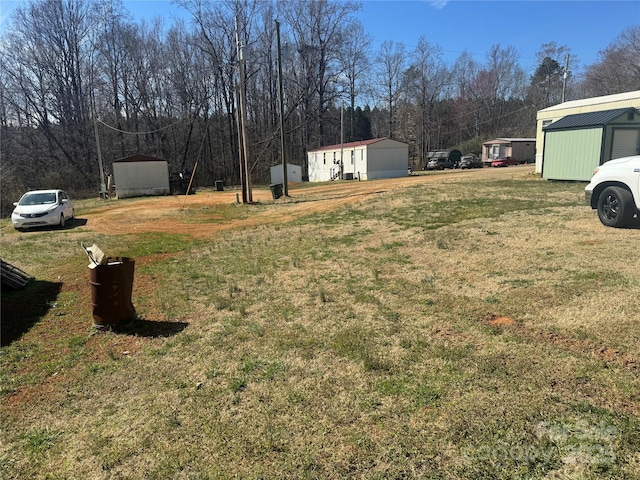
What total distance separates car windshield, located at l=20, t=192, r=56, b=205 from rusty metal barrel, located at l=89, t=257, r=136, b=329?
Result: 12393mm

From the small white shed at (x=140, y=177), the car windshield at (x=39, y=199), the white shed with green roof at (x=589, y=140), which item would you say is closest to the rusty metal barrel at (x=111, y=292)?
the car windshield at (x=39, y=199)

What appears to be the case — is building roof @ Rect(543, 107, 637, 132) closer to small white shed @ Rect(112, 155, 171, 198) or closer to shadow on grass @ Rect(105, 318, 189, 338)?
shadow on grass @ Rect(105, 318, 189, 338)

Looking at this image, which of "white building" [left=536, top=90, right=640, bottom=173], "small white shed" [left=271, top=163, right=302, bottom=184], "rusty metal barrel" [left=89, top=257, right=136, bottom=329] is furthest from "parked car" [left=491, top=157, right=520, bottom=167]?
"rusty metal barrel" [left=89, top=257, right=136, bottom=329]

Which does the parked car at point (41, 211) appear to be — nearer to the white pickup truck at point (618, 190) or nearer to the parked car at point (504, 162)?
the white pickup truck at point (618, 190)

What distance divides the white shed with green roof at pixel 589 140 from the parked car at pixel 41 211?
19803 mm

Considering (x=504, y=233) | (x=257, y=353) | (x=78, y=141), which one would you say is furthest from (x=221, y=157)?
(x=257, y=353)

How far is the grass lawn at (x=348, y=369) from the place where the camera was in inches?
102

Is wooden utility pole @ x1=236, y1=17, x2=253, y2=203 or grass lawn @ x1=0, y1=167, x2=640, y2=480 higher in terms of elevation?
wooden utility pole @ x1=236, y1=17, x2=253, y2=203

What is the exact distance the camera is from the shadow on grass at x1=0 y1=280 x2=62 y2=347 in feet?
17.5

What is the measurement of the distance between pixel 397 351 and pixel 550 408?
1364 millimetres

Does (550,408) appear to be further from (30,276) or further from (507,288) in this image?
(30,276)

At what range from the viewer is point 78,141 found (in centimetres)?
4131

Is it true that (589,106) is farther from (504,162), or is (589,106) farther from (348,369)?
(504,162)

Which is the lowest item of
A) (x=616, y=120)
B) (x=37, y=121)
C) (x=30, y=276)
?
(x=30, y=276)
